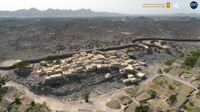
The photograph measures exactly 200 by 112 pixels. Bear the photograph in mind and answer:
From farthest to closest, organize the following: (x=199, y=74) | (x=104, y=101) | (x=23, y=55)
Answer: (x=23, y=55) < (x=199, y=74) < (x=104, y=101)

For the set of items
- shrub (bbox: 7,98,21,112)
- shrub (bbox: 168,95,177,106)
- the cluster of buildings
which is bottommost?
shrub (bbox: 168,95,177,106)

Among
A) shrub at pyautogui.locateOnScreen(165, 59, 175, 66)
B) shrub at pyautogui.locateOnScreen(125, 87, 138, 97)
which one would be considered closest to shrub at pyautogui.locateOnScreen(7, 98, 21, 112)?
shrub at pyautogui.locateOnScreen(125, 87, 138, 97)

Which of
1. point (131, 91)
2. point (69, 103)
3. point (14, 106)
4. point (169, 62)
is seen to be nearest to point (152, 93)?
point (131, 91)

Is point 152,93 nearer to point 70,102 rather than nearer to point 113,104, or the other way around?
point 113,104

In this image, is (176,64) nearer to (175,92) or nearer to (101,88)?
(175,92)

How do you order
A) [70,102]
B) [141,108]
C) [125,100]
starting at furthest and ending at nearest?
[70,102], [125,100], [141,108]

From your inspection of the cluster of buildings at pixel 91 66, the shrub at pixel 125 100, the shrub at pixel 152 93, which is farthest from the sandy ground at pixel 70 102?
the shrub at pixel 152 93

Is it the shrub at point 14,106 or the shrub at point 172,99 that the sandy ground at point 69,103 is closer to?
the shrub at point 14,106

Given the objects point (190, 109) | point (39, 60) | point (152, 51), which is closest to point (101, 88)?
point (190, 109)

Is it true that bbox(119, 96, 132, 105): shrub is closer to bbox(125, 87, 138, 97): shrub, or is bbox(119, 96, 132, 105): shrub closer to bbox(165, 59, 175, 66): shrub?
bbox(125, 87, 138, 97): shrub
